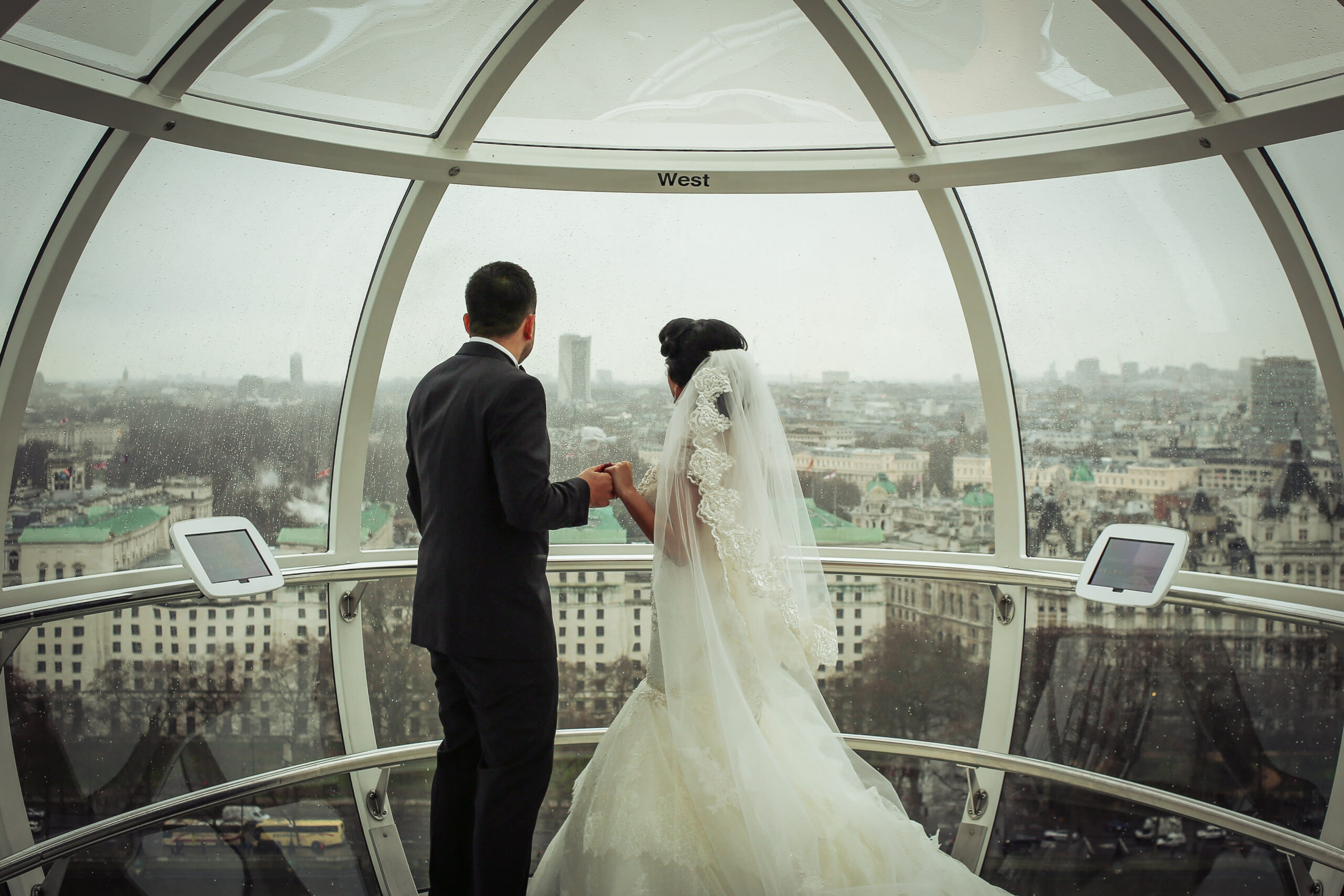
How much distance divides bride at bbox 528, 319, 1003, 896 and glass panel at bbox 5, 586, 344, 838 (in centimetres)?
191

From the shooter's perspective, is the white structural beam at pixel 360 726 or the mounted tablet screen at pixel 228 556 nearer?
the mounted tablet screen at pixel 228 556

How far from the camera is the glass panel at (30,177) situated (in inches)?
137

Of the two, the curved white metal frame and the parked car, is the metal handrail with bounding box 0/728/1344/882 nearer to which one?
the parked car

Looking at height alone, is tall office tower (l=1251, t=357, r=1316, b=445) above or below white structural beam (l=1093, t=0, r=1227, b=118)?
below

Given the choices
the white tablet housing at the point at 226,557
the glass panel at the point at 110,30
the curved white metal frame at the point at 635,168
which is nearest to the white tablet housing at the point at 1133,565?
the curved white metal frame at the point at 635,168

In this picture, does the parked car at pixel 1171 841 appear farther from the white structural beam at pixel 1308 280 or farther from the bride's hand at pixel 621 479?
the bride's hand at pixel 621 479

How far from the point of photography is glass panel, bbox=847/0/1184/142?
339 centimetres

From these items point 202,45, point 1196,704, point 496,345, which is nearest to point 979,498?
point 1196,704

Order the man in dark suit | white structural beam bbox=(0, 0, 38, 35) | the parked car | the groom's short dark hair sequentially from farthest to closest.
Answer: the parked car < the groom's short dark hair < the man in dark suit < white structural beam bbox=(0, 0, 38, 35)

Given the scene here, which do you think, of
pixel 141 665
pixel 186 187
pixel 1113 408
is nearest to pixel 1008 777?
pixel 1113 408

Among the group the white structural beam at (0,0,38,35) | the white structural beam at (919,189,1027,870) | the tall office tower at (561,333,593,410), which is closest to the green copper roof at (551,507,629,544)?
the tall office tower at (561,333,593,410)

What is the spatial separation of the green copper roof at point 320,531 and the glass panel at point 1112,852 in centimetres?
367

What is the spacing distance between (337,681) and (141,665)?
0.89 metres

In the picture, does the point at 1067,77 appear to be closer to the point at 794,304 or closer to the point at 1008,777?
the point at 794,304
